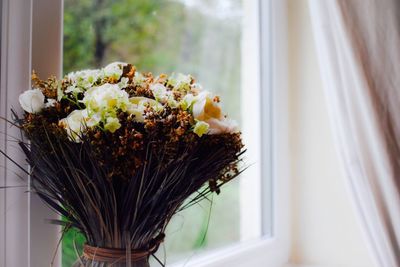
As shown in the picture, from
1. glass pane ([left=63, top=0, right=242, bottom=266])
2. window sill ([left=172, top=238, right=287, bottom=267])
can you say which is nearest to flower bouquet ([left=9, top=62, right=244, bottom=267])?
glass pane ([left=63, top=0, right=242, bottom=266])

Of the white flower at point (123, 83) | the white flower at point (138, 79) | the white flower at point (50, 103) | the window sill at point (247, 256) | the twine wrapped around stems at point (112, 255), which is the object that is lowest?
the window sill at point (247, 256)

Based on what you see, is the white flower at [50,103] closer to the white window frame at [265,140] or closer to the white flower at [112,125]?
the white flower at [112,125]

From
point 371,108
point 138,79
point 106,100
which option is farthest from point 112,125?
point 371,108

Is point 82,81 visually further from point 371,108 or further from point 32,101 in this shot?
point 371,108

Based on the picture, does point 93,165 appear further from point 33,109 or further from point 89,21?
point 89,21

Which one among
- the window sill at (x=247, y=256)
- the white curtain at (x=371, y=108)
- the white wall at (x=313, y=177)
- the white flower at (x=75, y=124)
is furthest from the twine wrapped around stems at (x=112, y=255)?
the white wall at (x=313, y=177)
